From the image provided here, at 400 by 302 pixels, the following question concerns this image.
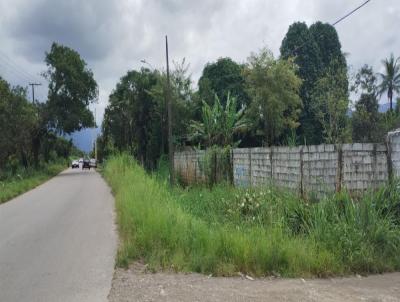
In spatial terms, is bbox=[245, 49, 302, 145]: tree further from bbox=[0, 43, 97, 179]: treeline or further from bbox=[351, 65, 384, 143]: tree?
bbox=[0, 43, 97, 179]: treeline

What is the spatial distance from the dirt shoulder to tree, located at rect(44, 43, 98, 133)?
4924 centimetres

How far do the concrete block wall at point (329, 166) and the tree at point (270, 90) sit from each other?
2167 cm

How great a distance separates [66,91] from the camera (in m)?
55.6

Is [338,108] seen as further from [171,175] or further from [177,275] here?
[177,275]

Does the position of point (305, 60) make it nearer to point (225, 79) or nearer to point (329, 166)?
point (225, 79)

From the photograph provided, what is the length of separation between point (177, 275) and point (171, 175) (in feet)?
46.9

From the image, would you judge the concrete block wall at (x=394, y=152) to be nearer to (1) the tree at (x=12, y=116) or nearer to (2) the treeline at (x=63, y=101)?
(1) the tree at (x=12, y=116)

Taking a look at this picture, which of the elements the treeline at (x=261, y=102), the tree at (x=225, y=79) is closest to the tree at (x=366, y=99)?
the treeline at (x=261, y=102)

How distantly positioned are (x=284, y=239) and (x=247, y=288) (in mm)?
1498

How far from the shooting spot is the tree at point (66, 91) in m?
55.0

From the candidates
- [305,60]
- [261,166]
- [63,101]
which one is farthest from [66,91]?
[261,166]

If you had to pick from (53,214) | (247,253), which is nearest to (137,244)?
(247,253)

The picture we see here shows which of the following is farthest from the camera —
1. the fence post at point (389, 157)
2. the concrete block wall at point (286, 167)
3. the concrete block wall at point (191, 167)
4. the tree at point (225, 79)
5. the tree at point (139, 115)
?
the tree at point (225, 79)

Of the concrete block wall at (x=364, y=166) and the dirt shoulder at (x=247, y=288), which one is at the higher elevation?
the concrete block wall at (x=364, y=166)
